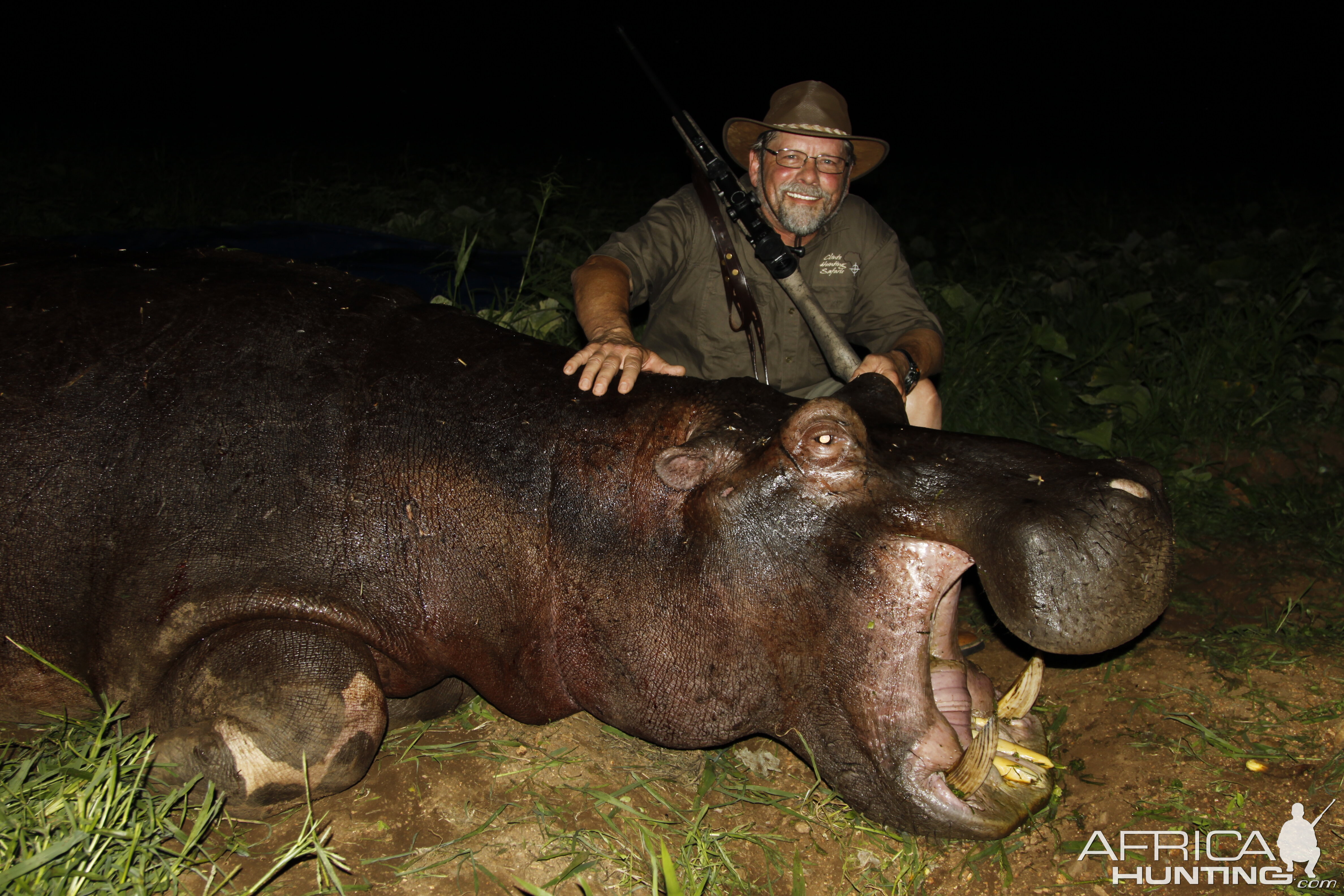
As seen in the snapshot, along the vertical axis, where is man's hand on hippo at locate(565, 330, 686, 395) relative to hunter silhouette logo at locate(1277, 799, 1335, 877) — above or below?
above

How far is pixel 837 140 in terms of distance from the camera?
11.8 feet

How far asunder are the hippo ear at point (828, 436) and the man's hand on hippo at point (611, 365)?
51 centimetres

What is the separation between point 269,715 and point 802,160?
256cm

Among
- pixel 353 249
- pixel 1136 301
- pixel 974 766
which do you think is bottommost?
pixel 353 249

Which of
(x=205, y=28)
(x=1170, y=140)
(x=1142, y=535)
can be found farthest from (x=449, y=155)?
(x=205, y=28)

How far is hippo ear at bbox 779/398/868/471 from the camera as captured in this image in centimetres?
211

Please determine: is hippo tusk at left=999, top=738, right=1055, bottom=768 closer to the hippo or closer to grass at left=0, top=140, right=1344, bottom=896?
the hippo

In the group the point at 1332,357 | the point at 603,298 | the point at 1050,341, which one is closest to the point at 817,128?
the point at 603,298

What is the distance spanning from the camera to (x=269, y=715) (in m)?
2.16

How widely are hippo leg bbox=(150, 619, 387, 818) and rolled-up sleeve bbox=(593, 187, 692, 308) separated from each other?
158 centimetres

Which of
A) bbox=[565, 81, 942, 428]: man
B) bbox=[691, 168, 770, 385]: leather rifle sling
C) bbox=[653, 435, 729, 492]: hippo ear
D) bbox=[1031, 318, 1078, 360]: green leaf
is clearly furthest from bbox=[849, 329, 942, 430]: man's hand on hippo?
bbox=[1031, 318, 1078, 360]: green leaf

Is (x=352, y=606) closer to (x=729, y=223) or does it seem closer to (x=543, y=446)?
(x=543, y=446)

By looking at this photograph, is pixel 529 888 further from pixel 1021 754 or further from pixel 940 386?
pixel 940 386

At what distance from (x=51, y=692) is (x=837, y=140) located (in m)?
2.96
